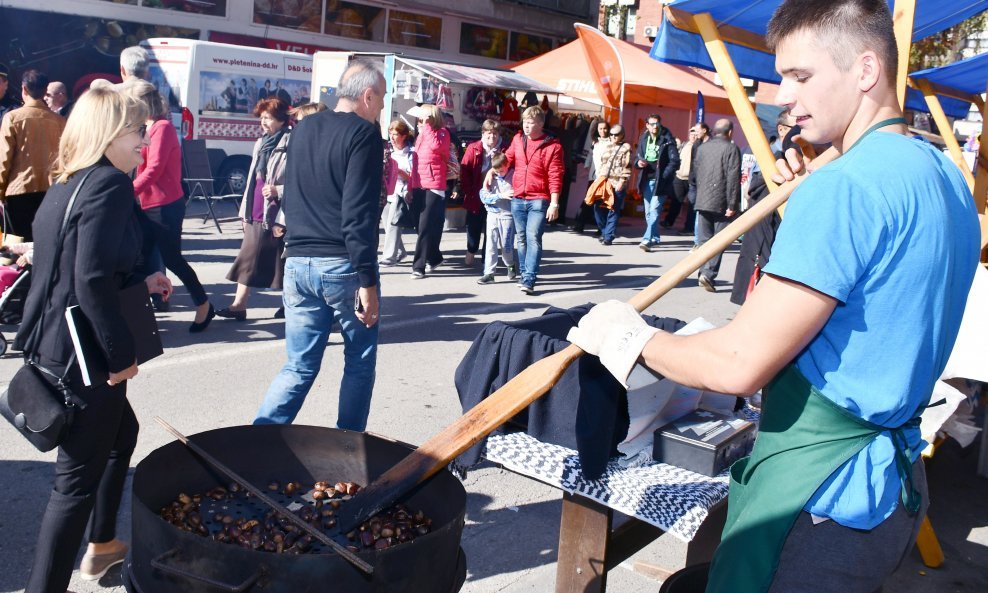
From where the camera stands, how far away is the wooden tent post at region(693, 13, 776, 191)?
377 cm

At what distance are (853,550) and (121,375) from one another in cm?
228

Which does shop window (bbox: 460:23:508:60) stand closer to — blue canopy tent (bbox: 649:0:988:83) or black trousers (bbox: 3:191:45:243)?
black trousers (bbox: 3:191:45:243)

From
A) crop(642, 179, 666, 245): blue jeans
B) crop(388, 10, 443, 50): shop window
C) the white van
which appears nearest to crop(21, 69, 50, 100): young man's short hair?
the white van

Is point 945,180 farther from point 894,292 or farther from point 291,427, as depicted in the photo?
point 291,427

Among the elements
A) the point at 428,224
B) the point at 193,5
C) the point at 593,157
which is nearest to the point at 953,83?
the point at 428,224

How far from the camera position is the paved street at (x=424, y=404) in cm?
410

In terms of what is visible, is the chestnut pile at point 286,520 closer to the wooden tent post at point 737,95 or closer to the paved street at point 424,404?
the paved street at point 424,404

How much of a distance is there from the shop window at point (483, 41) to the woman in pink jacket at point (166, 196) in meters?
19.1

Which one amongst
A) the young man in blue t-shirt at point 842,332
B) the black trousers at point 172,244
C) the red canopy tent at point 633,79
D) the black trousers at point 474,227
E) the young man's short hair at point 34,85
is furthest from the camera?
the red canopy tent at point 633,79

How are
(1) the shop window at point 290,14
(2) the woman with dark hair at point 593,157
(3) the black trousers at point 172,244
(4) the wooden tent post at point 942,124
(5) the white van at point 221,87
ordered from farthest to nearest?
(1) the shop window at point 290,14, (5) the white van at point 221,87, (2) the woman with dark hair at point 593,157, (3) the black trousers at point 172,244, (4) the wooden tent post at point 942,124

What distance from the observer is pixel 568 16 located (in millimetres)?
28594

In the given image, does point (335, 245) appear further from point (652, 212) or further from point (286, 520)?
point (652, 212)

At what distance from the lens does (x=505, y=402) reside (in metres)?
2.29

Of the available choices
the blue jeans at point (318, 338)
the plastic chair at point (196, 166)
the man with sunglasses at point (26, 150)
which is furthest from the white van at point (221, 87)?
the blue jeans at point (318, 338)
